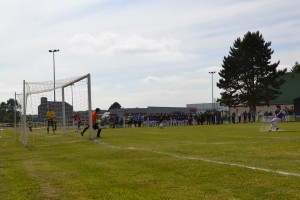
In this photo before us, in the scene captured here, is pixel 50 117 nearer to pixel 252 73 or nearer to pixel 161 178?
pixel 161 178

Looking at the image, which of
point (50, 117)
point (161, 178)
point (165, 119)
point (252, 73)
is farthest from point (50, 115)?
point (252, 73)

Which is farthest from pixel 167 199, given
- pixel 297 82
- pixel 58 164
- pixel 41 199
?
pixel 297 82

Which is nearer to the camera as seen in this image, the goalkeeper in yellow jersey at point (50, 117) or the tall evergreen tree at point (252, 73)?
the goalkeeper in yellow jersey at point (50, 117)

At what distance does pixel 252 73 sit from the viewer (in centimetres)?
8412

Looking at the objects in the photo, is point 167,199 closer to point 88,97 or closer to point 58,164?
point 58,164

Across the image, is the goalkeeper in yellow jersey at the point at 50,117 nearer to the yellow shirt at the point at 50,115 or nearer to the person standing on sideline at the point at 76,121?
the yellow shirt at the point at 50,115

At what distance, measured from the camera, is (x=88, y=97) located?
26.8 metres

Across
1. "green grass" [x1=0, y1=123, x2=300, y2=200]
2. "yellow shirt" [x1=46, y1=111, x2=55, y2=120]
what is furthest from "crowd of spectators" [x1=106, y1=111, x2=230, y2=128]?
"green grass" [x1=0, y1=123, x2=300, y2=200]

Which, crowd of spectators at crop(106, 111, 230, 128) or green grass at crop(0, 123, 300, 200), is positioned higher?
crowd of spectators at crop(106, 111, 230, 128)

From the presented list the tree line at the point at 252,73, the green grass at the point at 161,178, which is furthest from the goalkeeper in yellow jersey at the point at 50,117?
the tree line at the point at 252,73

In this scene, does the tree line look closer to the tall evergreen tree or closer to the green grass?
the tall evergreen tree

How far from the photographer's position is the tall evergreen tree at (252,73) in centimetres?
8344

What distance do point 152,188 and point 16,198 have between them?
2.39m

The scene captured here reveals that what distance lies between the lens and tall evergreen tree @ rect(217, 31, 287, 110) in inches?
3285
